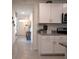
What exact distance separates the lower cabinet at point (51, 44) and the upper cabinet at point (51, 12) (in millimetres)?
1055

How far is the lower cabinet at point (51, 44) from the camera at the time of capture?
247 inches

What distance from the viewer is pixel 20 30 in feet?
66.8

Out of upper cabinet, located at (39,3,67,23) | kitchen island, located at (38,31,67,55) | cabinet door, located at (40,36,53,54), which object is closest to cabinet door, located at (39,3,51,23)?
upper cabinet, located at (39,3,67,23)

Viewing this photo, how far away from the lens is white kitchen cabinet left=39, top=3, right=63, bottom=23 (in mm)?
6914

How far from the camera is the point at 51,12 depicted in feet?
22.9

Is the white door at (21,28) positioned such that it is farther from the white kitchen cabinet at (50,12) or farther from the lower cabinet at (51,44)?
the lower cabinet at (51,44)

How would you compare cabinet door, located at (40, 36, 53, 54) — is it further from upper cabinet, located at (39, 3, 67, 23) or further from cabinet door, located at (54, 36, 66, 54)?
upper cabinet, located at (39, 3, 67, 23)

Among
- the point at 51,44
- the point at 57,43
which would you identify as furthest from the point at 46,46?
the point at 57,43

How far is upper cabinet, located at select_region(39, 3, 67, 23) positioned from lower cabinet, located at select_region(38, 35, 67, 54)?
41.5 inches

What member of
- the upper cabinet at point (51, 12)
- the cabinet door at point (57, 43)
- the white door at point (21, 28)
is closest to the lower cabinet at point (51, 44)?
the cabinet door at point (57, 43)

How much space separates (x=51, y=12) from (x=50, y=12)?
0.17 ft
